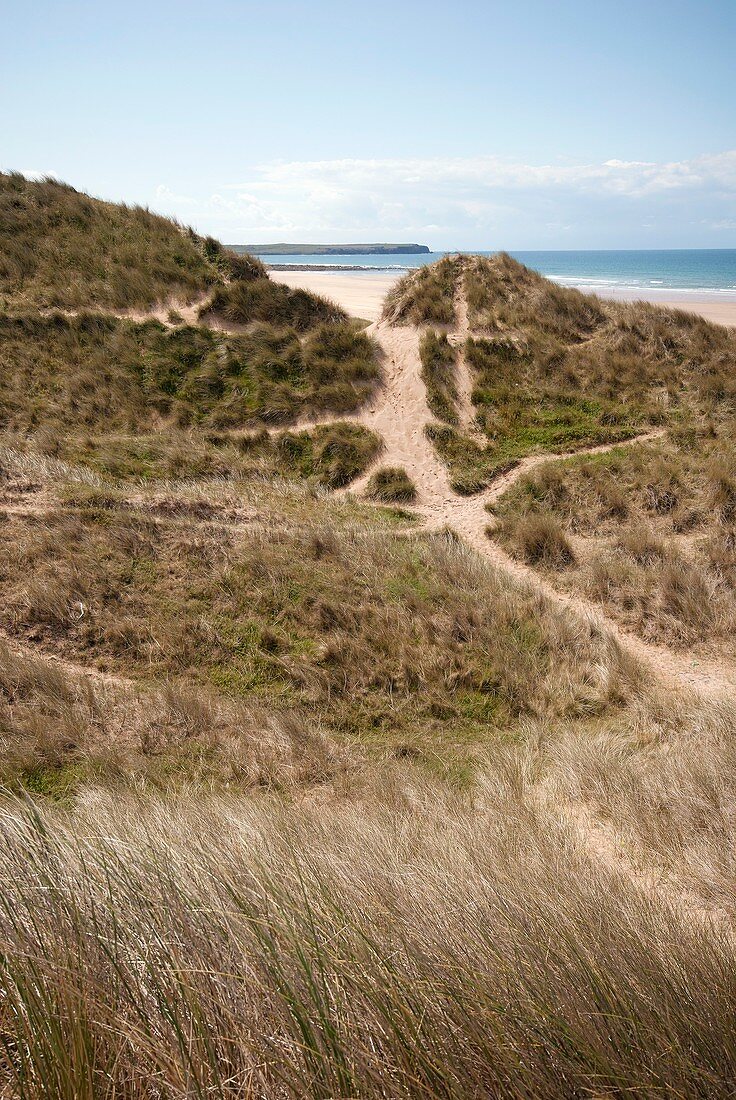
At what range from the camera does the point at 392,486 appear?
12.6m

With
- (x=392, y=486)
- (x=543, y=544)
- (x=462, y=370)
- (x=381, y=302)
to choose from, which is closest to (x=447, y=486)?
(x=392, y=486)

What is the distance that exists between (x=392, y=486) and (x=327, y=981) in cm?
1085

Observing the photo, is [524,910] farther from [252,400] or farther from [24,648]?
[252,400]

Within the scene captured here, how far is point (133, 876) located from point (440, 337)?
50.7 feet

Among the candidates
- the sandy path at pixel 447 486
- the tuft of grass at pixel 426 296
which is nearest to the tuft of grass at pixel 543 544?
the sandy path at pixel 447 486

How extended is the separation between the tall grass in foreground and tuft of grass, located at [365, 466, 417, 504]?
9760 millimetres

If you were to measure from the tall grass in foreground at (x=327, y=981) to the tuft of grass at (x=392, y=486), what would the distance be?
32.0ft

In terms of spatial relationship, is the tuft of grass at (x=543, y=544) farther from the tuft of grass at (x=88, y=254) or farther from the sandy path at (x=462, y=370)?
the tuft of grass at (x=88, y=254)

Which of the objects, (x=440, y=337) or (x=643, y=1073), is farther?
(x=440, y=337)

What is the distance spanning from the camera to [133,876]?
258cm

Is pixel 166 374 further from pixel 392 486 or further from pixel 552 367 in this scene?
pixel 552 367

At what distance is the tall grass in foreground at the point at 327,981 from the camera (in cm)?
191

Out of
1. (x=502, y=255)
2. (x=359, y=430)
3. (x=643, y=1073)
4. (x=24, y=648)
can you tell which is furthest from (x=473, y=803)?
(x=502, y=255)

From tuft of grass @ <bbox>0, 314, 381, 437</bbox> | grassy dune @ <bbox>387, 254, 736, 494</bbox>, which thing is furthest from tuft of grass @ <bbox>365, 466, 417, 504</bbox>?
tuft of grass @ <bbox>0, 314, 381, 437</bbox>
